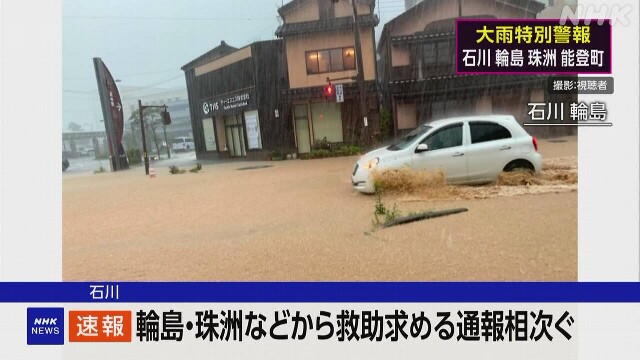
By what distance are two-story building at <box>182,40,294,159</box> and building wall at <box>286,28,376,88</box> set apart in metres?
0.37

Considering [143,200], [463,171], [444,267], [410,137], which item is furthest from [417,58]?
[143,200]

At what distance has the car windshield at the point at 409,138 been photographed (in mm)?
3500

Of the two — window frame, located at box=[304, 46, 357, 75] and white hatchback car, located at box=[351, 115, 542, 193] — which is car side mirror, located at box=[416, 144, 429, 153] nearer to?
white hatchback car, located at box=[351, 115, 542, 193]

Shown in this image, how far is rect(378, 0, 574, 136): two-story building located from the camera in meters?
2.28

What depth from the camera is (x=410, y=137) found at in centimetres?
363

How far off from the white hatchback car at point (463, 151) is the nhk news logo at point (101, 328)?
267cm

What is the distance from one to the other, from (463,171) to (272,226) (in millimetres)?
1994

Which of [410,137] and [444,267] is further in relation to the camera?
[410,137]

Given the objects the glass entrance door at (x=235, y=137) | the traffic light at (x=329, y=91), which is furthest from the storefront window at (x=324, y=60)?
the glass entrance door at (x=235, y=137)

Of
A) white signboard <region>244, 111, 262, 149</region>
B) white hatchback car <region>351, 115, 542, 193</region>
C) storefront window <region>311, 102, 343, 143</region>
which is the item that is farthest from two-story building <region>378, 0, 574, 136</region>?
white signboard <region>244, 111, 262, 149</region>

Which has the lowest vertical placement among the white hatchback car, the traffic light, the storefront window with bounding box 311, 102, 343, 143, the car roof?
the white hatchback car

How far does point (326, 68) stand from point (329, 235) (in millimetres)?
4586

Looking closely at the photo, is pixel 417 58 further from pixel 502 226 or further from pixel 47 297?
pixel 47 297

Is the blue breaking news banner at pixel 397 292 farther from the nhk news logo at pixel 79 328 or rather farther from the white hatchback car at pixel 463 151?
the white hatchback car at pixel 463 151
